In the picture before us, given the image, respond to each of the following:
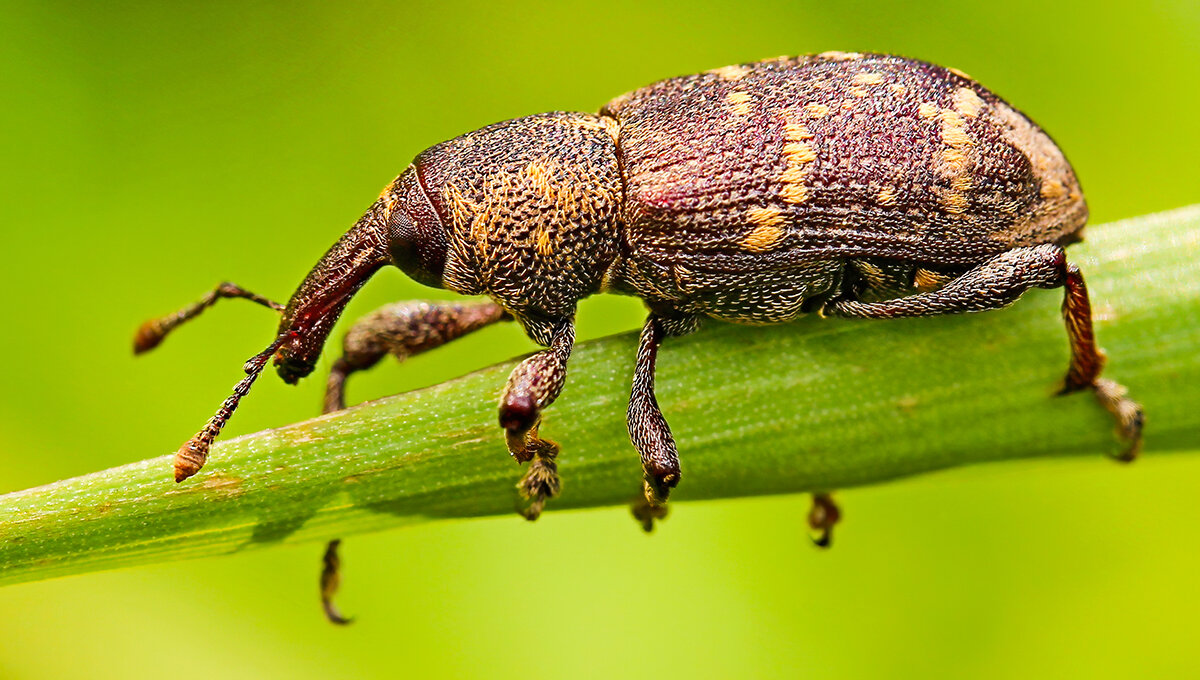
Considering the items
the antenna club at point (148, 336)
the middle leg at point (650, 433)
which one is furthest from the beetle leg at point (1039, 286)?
the antenna club at point (148, 336)

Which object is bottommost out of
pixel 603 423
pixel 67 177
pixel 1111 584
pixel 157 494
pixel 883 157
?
pixel 1111 584

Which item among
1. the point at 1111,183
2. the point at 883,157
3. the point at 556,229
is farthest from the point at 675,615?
the point at 1111,183

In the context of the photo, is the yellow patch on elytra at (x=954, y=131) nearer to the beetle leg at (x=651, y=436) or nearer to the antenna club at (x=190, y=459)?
the beetle leg at (x=651, y=436)

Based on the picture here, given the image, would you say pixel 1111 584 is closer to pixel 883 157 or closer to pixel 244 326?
pixel 883 157

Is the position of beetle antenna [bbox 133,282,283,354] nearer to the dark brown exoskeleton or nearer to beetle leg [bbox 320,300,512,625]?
the dark brown exoskeleton

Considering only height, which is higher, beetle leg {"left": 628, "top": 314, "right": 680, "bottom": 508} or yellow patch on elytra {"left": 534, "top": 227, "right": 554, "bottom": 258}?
yellow patch on elytra {"left": 534, "top": 227, "right": 554, "bottom": 258}

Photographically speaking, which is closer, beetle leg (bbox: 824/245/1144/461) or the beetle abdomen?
beetle leg (bbox: 824/245/1144/461)

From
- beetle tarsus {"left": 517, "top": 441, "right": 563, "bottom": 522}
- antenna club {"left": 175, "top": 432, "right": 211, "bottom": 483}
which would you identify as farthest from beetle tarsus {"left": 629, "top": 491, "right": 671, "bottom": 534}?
antenna club {"left": 175, "top": 432, "right": 211, "bottom": 483}

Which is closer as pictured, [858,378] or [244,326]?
[858,378]
